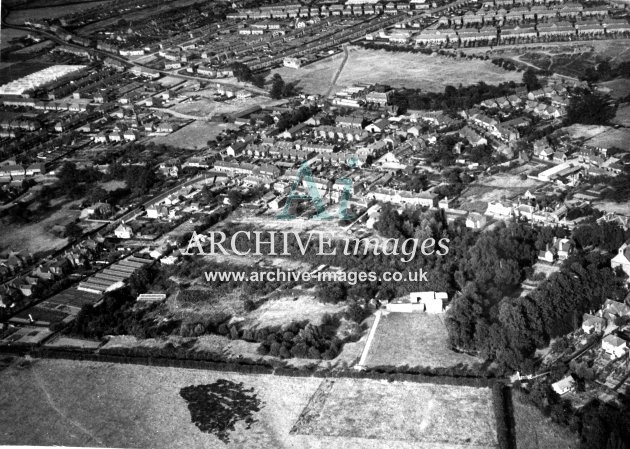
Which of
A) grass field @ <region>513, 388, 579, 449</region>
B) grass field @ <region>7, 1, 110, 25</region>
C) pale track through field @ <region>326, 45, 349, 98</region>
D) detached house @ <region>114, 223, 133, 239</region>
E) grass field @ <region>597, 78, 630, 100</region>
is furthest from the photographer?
grass field @ <region>7, 1, 110, 25</region>

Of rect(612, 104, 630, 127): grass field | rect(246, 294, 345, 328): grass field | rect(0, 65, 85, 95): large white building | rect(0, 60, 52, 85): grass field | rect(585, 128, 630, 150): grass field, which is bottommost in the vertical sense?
rect(246, 294, 345, 328): grass field

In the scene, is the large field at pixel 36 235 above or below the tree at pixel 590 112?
below

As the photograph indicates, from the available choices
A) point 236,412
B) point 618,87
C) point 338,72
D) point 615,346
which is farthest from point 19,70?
point 615,346

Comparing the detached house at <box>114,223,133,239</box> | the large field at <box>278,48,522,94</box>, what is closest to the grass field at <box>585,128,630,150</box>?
the large field at <box>278,48,522,94</box>

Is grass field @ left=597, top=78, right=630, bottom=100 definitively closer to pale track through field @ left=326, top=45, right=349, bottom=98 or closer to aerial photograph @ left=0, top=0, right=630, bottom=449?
aerial photograph @ left=0, top=0, right=630, bottom=449

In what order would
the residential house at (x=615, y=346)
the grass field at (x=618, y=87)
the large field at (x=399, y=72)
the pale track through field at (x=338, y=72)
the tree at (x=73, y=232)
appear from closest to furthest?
the residential house at (x=615, y=346), the tree at (x=73, y=232), the grass field at (x=618, y=87), the large field at (x=399, y=72), the pale track through field at (x=338, y=72)

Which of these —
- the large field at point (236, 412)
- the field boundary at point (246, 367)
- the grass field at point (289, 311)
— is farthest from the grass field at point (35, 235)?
the grass field at point (289, 311)

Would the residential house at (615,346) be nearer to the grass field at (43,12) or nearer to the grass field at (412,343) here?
the grass field at (412,343)

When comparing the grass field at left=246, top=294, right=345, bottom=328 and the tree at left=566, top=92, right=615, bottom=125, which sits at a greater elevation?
the tree at left=566, top=92, right=615, bottom=125
